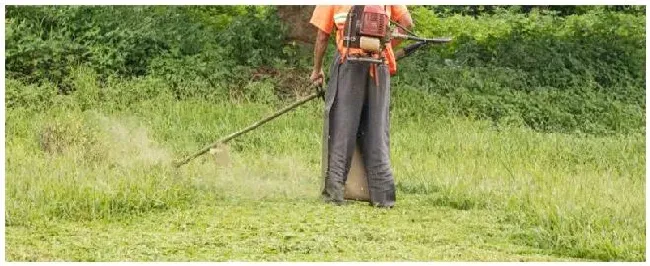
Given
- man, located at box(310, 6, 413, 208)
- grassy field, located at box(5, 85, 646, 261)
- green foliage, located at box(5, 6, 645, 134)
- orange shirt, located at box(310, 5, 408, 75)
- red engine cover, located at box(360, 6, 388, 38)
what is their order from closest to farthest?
grassy field, located at box(5, 85, 646, 261)
red engine cover, located at box(360, 6, 388, 38)
orange shirt, located at box(310, 5, 408, 75)
man, located at box(310, 6, 413, 208)
green foliage, located at box(5, 6, 645, 134)

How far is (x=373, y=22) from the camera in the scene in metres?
8.58

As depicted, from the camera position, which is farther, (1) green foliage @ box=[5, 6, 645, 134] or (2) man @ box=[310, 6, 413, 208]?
(1) green foliage @ box=[5, 6, 645, 134]

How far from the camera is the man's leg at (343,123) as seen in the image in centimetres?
885

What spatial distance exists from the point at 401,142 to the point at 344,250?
13.5 ft

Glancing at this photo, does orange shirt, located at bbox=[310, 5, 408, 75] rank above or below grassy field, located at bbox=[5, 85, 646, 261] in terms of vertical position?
above

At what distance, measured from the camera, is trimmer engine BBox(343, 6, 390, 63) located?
8578 mm

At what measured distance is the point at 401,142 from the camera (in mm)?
11781

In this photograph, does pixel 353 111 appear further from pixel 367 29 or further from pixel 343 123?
pixel 367 29

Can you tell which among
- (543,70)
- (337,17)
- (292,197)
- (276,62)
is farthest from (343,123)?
(543,70)

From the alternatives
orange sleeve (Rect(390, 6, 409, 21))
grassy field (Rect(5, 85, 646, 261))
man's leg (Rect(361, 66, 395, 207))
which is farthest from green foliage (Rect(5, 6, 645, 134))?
orange sleeve (Rect(390, 6, 409, 21))

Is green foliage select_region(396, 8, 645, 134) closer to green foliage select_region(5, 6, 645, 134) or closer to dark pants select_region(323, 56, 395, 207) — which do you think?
green foliage select_region(5, 6, 645, 134)

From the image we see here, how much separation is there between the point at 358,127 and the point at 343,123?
12cm

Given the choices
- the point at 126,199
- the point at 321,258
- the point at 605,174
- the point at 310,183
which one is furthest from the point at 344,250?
the point at 605,174

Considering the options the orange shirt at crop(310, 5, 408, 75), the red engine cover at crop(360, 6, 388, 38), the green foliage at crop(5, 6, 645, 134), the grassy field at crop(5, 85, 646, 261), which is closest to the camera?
the grassy field at crop(5, 85, 646, 261)
